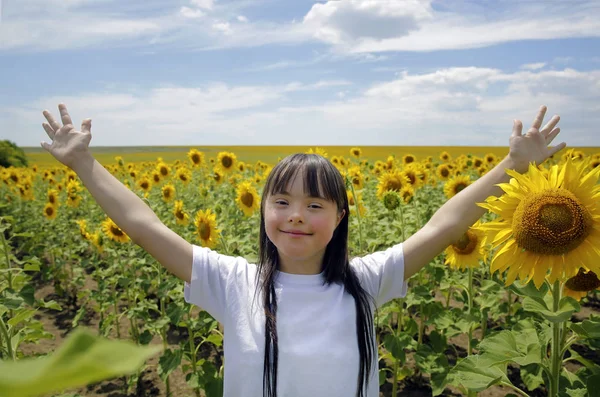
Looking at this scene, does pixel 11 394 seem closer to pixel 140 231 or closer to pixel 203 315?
pixel 140 231

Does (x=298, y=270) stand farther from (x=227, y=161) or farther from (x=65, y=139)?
(x=227, y=161)

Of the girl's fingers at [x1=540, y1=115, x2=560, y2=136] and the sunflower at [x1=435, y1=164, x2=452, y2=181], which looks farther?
the sunflower at [x1=435, y1=164, x2=452, y2=181]

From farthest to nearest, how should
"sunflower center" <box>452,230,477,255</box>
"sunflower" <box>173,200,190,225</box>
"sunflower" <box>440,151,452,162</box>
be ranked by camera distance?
"sunflower" <box>440,151,452,162</box> < "sunflower" <box>173,200,190,225</box> < "sunflower center" <box>452,230,477,255</box>

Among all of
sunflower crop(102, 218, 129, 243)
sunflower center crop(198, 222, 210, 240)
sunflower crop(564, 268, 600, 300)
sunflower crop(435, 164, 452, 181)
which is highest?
sunflower crop(435, 164, 452, 181)

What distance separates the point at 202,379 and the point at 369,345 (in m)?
2.13

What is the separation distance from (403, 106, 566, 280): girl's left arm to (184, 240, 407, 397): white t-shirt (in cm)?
9

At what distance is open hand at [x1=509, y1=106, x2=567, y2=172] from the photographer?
7.31 feet

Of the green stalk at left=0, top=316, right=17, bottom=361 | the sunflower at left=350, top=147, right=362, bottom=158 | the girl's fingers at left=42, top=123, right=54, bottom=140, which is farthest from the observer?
the sunflower at left=350, top=147, right=362, bottom=158

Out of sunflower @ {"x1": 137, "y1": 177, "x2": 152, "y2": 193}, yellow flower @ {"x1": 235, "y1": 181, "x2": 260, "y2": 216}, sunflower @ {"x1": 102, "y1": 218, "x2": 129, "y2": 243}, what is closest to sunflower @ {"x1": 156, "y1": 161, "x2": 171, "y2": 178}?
sunflower @ {"x1": 137, "y1": 177, "x2": 152, "y2": 193}

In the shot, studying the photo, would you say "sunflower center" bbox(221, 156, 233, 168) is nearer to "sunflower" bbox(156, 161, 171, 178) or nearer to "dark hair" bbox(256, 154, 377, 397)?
"sunflower" bbox(156, 161, 171, 178)

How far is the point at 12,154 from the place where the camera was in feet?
96.9

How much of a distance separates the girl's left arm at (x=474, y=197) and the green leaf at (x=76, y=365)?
213 centimetres

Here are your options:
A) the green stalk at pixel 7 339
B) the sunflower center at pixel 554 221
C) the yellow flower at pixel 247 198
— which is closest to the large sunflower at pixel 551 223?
the sunflower center at pixel 554 221

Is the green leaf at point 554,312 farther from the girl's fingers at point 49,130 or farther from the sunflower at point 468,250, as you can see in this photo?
the girl's fingers at point 49,130
